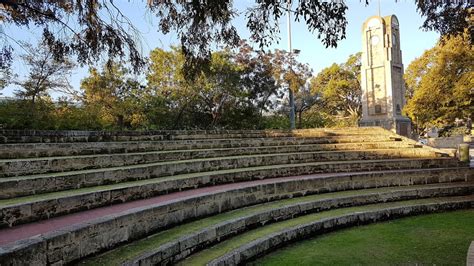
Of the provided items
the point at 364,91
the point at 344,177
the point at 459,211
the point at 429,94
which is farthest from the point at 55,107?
the point at 429,94

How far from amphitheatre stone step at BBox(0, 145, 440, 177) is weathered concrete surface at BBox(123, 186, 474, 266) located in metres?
2.12

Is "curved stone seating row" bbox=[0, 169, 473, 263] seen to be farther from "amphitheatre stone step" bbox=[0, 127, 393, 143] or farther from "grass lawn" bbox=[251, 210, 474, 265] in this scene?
"amphitheatre stone step" bbox=[0, 127, 393, 143]

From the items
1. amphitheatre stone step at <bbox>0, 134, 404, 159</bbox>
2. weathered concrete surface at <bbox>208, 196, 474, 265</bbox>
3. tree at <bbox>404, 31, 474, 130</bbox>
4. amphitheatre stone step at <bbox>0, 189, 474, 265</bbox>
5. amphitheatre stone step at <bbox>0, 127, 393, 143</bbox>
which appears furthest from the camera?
tree at <bbox>404, 31, 474, 130</bbox>

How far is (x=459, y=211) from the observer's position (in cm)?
718

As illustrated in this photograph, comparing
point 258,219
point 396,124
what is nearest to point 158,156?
point 258,219

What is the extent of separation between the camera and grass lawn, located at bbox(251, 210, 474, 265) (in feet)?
14.5

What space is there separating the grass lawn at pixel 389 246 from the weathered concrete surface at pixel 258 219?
602 millimetres

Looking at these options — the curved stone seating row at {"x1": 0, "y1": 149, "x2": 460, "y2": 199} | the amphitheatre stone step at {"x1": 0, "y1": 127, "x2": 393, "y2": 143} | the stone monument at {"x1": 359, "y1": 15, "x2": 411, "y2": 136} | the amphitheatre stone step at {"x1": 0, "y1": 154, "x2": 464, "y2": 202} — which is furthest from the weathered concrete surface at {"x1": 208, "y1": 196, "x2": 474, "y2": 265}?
the stone monument at {"x1": 359, "y1": 15, "x2": 411, "y2": 136}

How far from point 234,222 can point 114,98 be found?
12466 mm

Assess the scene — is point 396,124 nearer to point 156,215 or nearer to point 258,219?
point 258,219

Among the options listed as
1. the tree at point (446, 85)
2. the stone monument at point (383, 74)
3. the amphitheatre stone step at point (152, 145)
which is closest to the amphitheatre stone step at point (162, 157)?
the amphitheatre stone step at point (152, 145)

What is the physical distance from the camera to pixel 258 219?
540cm

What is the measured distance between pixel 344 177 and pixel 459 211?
2.27m

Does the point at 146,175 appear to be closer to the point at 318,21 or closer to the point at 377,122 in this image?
the point at 318,21
